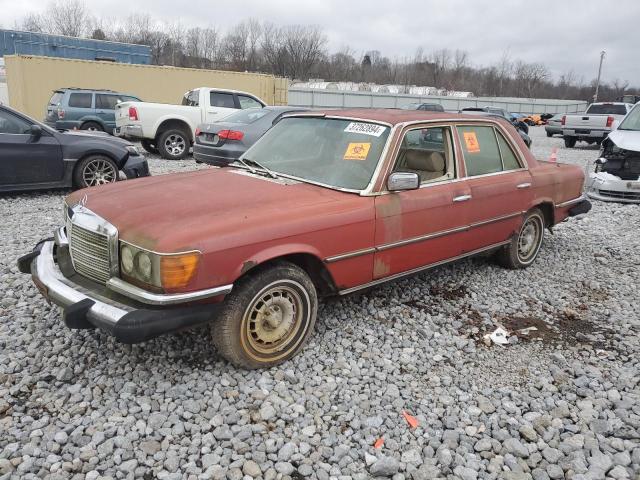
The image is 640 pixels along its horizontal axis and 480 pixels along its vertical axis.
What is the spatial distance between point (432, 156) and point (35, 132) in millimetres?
6109

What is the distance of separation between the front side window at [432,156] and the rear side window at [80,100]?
12938 mm

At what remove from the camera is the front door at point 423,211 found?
12.4ft

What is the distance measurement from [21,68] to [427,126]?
1790 centimetres

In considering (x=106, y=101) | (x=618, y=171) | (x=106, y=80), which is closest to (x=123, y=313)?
(x=618, y=171)

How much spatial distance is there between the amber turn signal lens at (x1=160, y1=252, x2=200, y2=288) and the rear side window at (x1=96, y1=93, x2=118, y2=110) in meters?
13.7

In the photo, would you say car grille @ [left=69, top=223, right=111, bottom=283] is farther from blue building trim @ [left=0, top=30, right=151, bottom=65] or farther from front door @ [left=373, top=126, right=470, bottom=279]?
blue building trim @ [left=0, top=30, right=151, bottom=65]

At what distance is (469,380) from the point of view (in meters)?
3.36

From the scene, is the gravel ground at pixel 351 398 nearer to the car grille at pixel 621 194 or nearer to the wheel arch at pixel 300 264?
the wheel arch at pixel 300 264

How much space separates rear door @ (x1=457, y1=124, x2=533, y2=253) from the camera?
4555mm

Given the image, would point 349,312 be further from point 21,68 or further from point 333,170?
point 21,68

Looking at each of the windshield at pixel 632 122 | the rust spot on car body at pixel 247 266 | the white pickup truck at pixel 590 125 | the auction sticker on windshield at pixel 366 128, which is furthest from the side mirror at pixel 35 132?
the white pickup truck at pixel 590 125

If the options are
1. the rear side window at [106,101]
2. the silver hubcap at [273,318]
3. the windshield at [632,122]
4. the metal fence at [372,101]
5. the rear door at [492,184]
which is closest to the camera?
the silver hubcap at [273,318]

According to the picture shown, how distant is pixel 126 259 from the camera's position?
2.98 m

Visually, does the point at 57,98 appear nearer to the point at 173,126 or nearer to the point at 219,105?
the point at 173,126
